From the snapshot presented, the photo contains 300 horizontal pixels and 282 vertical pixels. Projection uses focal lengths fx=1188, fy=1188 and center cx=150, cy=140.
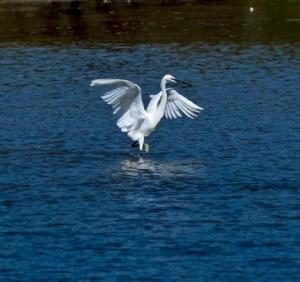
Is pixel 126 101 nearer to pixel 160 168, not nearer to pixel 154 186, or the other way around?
pixel 160 168

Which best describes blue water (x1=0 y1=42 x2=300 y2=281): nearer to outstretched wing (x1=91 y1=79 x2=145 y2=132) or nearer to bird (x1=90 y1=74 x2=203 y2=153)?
bird (x1=90 y1=74 x2=203 y2=153)

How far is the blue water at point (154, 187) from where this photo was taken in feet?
54.0

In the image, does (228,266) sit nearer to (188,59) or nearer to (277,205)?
(277,205)

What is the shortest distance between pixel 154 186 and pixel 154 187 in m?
0.09

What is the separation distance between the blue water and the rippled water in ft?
0.09

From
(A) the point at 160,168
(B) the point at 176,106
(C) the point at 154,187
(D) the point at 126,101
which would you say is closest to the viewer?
(C) the point at 154,187

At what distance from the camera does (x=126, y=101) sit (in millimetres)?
24625

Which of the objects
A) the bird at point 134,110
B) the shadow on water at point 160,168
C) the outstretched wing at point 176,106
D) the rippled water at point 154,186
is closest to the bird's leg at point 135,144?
the bird at point 134,110

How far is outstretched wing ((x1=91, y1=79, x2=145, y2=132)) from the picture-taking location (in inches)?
954

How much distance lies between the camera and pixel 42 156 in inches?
971

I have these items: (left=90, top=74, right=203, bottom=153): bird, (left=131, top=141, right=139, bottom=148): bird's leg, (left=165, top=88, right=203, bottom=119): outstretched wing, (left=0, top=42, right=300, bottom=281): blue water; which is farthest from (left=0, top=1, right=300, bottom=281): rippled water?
(left=165, top=88, right=203, bottom=119): outstretched wing

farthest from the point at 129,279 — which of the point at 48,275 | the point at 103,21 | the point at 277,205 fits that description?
the point at 103,21

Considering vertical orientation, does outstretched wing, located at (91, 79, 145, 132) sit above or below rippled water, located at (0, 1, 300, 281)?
above


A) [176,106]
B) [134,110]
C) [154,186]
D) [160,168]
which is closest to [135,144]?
[134,110]
